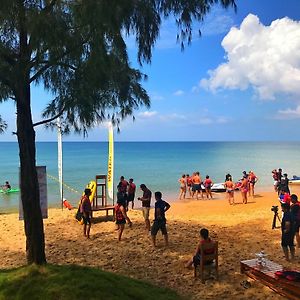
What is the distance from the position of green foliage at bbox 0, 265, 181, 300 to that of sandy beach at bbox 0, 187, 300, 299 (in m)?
1.38

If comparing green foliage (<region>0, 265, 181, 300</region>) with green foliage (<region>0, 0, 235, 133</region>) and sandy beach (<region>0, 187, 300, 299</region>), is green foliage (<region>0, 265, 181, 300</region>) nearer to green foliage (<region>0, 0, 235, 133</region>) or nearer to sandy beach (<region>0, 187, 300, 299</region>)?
sandy beach (<region>0, 187, 300, 299</region>)

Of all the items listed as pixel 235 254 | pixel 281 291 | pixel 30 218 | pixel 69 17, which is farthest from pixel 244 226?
pixel 69 17

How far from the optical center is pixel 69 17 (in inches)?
251

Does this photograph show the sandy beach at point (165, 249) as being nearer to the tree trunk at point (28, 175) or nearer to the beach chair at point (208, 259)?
the beach chair at point (208, 259)

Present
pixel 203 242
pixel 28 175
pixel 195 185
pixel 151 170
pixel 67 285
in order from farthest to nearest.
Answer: pixel 151 170 < pixel 195 185 < pixel 203 242 < pixel 28 175 < pixel 67 285

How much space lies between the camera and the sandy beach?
316 inches

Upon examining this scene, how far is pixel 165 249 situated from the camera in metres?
10.3

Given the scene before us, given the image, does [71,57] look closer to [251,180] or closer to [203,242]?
[203,242]

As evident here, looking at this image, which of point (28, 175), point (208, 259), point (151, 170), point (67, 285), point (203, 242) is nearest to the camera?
point (67, 285)

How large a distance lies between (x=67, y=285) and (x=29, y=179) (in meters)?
2.23

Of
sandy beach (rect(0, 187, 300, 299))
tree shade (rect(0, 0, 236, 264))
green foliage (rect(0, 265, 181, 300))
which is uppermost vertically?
tree shade (rect(0, 0, 236, 264))

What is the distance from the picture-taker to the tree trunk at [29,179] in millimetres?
7398

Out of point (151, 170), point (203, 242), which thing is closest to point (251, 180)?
point (203, 242)

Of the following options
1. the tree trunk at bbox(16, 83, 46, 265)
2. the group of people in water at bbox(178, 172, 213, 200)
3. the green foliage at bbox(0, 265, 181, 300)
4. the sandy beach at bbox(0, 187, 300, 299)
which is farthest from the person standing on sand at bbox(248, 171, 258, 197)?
the tree trunk at bbox(16, 83, 46, 265)
